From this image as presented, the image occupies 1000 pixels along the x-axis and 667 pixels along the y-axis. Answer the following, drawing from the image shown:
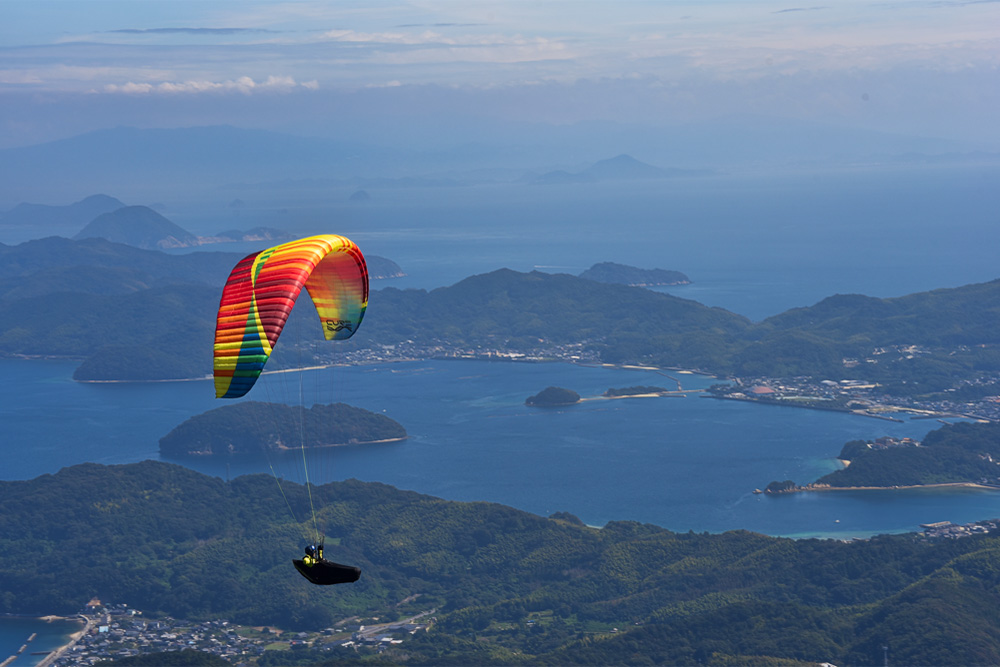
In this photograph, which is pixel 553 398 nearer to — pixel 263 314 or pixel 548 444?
pixel 548 444

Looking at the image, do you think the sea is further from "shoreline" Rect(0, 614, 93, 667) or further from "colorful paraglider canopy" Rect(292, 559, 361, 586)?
"colorful paraglider canopy" Rect(292, 559, 361, 586)

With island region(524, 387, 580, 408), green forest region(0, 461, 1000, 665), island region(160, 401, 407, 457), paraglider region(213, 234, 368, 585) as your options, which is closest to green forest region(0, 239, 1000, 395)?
island region(524, 387, 580, 408)

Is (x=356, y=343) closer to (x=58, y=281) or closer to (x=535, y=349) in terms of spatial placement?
(x=535, y=349)

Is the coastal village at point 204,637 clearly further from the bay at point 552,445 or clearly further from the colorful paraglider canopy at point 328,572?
the colorful paraglider canopy at point 328,572

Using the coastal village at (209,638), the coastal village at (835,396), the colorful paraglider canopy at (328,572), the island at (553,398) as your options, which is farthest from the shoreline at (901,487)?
the colorful paraglider canopy at (328,572)

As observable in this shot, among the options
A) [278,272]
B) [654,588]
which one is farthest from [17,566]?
[278,272]

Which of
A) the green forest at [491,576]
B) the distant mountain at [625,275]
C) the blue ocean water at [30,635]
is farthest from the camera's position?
the distant mountain at [625,275]
